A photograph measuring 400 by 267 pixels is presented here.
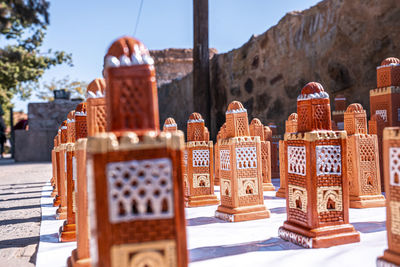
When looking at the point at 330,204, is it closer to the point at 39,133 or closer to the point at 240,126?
the point at 240,126

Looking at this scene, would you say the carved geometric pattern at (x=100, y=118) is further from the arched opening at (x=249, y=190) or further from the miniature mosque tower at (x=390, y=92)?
the miniature mosque tower at (x=390, y=92)

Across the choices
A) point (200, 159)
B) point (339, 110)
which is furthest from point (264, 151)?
point (339, 110)

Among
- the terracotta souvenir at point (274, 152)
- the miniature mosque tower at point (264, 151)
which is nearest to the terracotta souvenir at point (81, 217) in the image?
the miniature mosque tower at point (264, 151)

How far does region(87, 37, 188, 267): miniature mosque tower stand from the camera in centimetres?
166

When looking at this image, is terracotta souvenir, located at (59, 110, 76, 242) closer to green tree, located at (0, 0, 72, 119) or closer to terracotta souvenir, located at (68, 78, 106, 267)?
terracotta souvenir, located at (68, 78, 106, 267)

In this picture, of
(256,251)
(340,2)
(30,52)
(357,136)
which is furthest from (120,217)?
(30,52)

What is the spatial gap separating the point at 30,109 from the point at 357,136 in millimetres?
14212

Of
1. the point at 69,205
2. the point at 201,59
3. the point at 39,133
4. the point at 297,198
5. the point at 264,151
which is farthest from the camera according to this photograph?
the point at 39,133

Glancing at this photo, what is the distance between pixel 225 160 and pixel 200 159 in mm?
988

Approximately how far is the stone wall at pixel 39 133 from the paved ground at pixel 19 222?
685 centimetres

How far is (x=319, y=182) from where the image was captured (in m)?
3.11

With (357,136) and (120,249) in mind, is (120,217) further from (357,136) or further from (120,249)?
(357,136)

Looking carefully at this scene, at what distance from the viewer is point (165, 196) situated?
1.71 m

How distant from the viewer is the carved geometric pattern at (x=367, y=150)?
4.70 m
